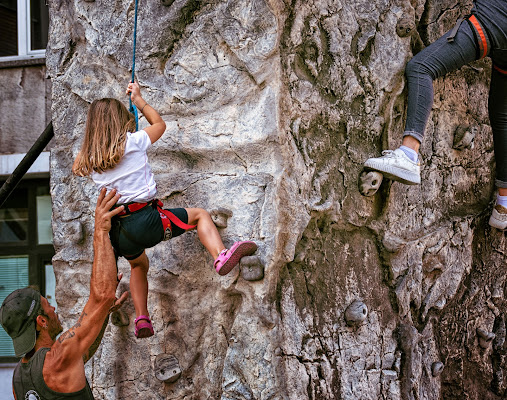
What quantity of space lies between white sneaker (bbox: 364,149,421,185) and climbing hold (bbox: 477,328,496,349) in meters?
1.32

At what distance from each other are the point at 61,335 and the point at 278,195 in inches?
50.2

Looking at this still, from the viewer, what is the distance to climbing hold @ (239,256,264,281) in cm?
365

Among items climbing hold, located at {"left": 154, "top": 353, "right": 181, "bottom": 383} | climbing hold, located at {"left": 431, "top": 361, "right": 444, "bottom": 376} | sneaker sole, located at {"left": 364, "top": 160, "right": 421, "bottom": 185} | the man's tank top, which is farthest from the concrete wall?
climbing hold, located at {"left": 431, "top": 361, "right": 444, "bottom": 376}

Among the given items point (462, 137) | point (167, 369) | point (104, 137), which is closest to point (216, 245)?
point (104, 137)

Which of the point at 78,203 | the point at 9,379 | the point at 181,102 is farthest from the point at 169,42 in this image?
the point at 9,379

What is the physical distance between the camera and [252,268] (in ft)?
12.0

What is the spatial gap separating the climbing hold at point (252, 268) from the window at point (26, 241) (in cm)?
349

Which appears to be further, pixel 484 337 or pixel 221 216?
pixel 484 337

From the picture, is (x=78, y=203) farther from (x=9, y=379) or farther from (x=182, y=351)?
(x=9, y=379)

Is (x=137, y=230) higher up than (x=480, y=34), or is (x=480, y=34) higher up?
(x=480, y=34)

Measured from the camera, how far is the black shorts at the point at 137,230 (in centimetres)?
342

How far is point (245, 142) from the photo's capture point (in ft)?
12.3

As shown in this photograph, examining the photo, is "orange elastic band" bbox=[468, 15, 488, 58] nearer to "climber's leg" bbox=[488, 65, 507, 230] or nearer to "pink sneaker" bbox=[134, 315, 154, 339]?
"climber's leg" bbox=[488, 65, 507, 230]

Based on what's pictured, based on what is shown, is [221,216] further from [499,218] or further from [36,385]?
[499,218]
